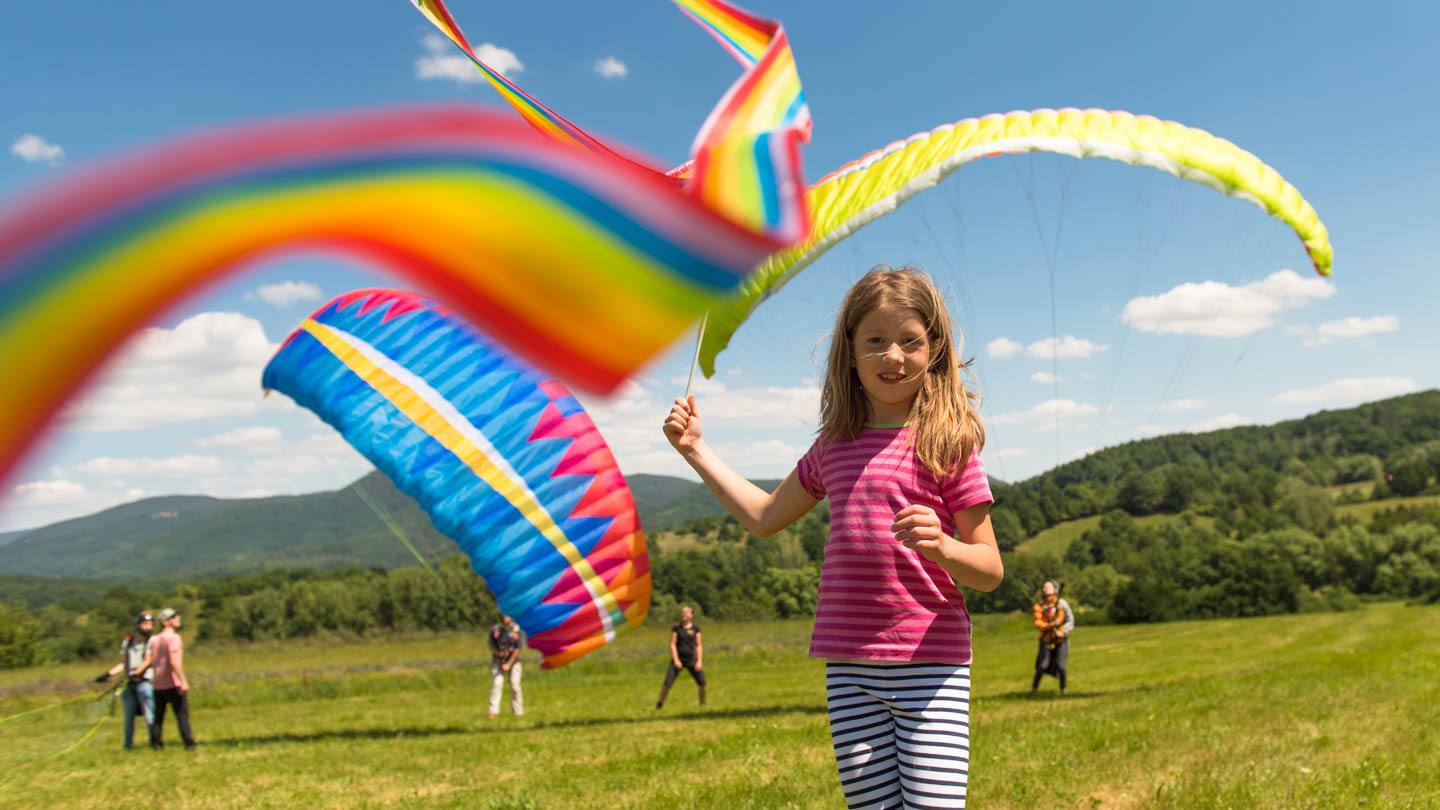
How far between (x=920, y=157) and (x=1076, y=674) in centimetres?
1459

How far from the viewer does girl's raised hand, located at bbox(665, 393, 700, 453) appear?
106 inches

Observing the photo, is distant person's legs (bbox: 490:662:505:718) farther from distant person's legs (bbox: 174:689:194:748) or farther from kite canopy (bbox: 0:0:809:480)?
kite canopy (bbox: 0:0:809:480)

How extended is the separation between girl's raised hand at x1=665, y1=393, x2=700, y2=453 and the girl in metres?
0.27

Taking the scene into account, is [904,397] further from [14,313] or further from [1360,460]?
[1360,460]

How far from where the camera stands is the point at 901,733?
7.54 feet

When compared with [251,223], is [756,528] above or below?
below

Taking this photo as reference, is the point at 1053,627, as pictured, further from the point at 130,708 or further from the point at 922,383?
the point at 130,708

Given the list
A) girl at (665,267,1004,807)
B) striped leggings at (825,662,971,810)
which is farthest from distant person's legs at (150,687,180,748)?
striped leggings at (825,662,971,810)

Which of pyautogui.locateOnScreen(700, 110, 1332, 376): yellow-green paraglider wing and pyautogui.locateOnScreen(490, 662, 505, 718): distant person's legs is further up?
pyautogui.locateOnScreen(700, 110, 1332, 376): yellow-green paraglider wing

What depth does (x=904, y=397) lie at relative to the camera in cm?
250

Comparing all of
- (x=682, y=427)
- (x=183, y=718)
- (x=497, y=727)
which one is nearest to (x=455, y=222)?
(x=682, y=427)

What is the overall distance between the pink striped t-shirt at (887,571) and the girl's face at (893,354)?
0.12m

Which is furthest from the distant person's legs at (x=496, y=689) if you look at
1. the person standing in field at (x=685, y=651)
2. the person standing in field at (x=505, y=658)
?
the person standing in field at (x=685, y=651)

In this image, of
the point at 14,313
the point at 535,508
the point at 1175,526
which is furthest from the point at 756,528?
the point at 1175,526
